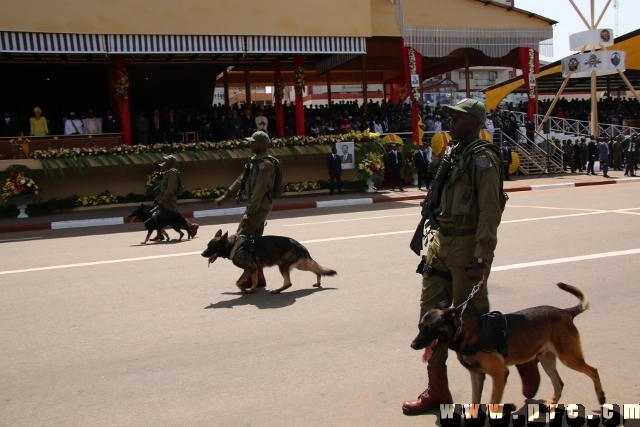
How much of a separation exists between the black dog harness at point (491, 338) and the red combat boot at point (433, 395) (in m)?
0.47

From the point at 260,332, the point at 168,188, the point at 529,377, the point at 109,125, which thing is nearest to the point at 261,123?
the point at 109,125

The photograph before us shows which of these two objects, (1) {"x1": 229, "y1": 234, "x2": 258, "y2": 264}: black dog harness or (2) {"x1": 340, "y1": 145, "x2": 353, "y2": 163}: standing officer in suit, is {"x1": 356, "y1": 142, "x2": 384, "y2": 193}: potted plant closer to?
(2) {"x1": 340, "y1": 145, "x2": 353, "y2": 163}: standing officer in suit

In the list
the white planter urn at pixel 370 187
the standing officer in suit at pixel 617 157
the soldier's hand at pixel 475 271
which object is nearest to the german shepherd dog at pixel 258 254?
the soldier's hand at pixel 475 271

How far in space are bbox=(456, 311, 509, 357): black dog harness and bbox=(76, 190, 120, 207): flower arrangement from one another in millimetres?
18611

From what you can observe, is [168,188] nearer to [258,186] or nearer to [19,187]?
[258,186]

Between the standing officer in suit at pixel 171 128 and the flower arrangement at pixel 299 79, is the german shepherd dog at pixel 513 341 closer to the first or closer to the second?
the flower arrangement at pixel 299 79

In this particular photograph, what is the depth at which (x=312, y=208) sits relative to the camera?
20.2 meters

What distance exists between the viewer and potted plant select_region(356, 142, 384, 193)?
916 inches

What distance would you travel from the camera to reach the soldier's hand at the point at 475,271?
13.9 ft

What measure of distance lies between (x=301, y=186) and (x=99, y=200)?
645cm

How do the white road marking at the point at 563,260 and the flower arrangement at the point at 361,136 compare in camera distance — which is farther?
the flower arrangement at the point at 361,136

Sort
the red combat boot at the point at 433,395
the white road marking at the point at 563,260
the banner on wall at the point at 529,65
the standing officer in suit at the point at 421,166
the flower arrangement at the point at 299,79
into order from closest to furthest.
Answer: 1. the red combat boot at the point at 433,395
2. the white road marking at the point at 563,260
3. the flower arrangement at the point at 299,79
4. the standing officer in suit at the point at 421,166
5. the banner on wall at the point at 529,65

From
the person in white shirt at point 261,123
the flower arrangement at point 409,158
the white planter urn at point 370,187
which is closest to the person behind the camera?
the white planter urn at point 370,187

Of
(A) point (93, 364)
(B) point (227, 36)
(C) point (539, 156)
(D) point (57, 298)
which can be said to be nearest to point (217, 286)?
(D) point (57, 298)
